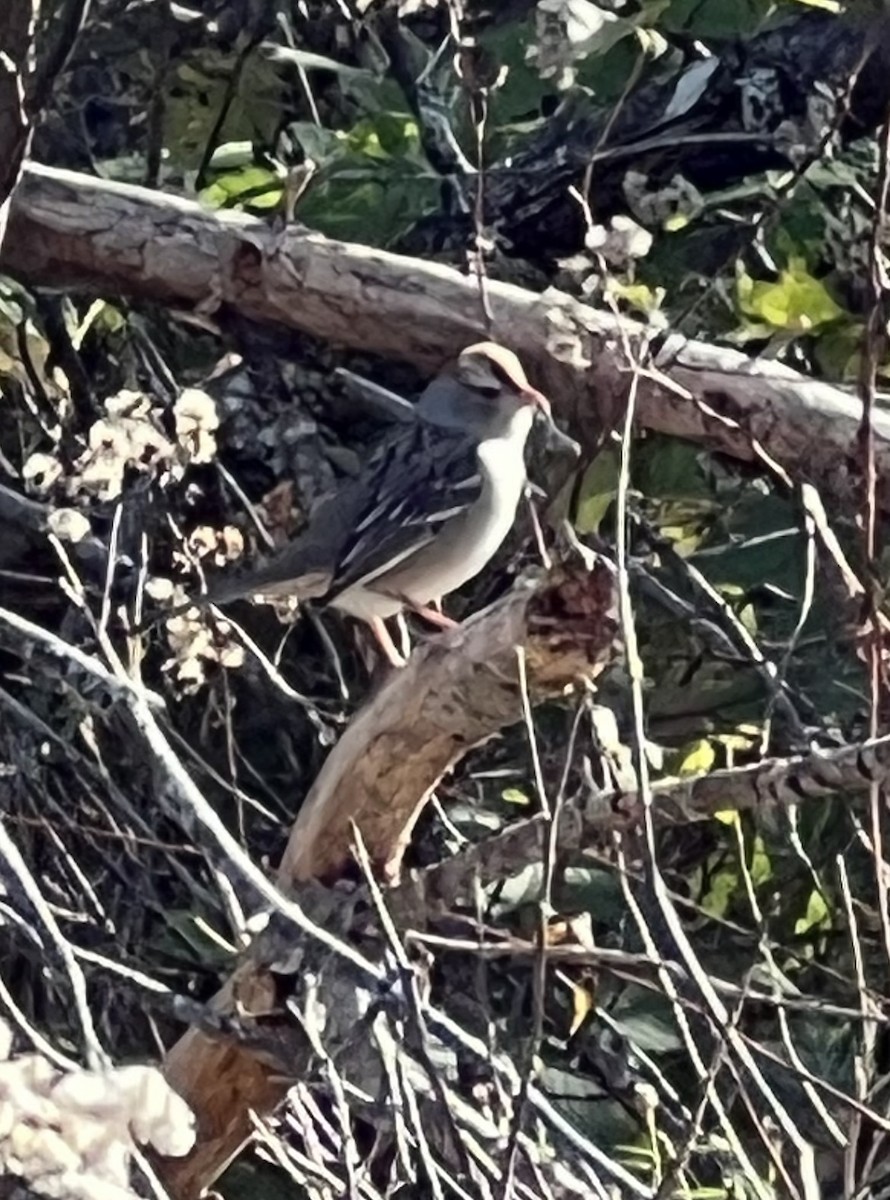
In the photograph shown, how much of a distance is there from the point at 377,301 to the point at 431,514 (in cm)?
38

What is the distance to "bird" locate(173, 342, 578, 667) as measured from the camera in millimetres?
3471

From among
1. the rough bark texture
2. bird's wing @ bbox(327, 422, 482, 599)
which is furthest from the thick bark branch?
the rough bark texture

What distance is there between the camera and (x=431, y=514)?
354cm

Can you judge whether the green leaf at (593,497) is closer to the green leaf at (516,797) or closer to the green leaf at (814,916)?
the green leaf at (516,797)

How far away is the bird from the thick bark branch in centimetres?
9

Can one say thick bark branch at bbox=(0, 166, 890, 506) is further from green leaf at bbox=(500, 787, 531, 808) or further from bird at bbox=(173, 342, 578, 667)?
green leaf at bbox=(500, 787, 531, 808)

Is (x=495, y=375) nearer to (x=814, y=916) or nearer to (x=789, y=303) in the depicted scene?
(x=789, y=303)

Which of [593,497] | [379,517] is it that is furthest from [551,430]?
[379,517]

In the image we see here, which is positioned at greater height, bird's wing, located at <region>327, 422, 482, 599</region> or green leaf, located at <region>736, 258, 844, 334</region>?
green leaf, located at <region>736, 258, 844, 334</region>

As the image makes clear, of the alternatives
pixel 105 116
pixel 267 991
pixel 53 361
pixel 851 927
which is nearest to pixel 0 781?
pixel 53 361

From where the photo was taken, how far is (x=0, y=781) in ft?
13.1

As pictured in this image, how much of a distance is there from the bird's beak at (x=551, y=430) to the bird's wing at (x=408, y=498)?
0.13 m

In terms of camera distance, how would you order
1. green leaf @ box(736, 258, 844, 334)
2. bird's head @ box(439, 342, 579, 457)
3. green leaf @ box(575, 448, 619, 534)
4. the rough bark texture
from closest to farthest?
the rough bark texture → green leaf @ box(736, 258, 844, 334) → green leaf @ box(575, 448, 619, 534) → bird's head @ box(439, 342, 579, 457)

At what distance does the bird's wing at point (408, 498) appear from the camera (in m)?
3.49
